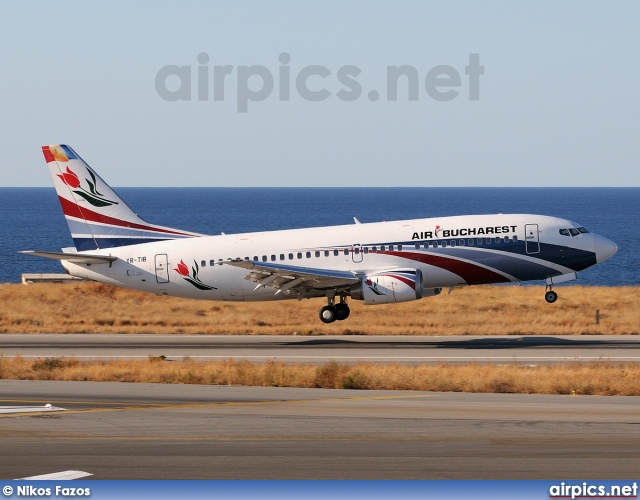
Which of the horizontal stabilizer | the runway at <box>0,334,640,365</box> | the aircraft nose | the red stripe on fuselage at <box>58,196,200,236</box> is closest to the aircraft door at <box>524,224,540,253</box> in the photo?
the aircraft nose

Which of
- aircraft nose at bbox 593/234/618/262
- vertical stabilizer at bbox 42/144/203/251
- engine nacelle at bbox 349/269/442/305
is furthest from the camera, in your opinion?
vertical stabilizer at bbox 42/144/203/251

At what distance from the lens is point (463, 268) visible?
143 feet

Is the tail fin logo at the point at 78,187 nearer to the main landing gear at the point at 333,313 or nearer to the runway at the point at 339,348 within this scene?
the runway at the point at 339,348

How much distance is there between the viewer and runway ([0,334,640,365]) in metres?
37.9

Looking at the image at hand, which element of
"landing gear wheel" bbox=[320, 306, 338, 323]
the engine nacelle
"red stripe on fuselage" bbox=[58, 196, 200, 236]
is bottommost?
"landing gear wheel" bbox=[320, 306, 338, 323]

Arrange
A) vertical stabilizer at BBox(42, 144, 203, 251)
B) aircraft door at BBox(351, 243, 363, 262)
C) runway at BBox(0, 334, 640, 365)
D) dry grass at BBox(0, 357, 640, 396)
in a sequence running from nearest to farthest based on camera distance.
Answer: dry grass at BBox(0, 357, 640, 396)
runway at BBox(0, 334, 640, 365)
aircraft door at BBox(351, 243, 363, 262)
vertical stabilizer at BBox(42, 144, 203, 251)

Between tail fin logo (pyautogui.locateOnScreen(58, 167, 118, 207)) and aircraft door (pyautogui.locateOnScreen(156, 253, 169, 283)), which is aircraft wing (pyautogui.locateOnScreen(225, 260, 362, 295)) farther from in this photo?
tail fin logo (pyautogui.locateOnScreen(58, 167, 118, 207))

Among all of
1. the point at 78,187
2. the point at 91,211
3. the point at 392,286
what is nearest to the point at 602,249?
the point at 392,286

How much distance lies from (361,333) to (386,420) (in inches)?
1032

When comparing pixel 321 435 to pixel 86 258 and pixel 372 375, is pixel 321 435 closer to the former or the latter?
pixel 372 375

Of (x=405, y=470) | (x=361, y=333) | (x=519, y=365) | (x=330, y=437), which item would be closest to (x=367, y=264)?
(x=361, y=333)

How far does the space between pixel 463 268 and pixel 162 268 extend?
13892 millimetres

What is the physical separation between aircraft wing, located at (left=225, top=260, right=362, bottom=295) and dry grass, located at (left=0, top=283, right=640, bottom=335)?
3990 mm

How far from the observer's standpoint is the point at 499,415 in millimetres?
22422
